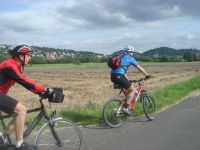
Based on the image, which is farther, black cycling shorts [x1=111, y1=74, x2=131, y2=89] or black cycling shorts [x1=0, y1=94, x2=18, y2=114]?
black cycling shorts [x1=111, y1=74, x2=131, y2=89]

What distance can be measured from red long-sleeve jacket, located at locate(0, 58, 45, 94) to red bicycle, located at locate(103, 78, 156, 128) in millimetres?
4583

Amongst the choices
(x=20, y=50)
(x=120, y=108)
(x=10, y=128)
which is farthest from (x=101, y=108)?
(x=20, y=50)

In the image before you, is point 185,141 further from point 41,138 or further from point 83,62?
point 83,62

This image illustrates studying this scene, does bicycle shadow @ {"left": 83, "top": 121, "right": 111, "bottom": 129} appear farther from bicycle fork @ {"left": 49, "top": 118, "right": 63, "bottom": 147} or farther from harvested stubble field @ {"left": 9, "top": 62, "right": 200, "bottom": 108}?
harvested stubble field @ {"left": 9, "top": 62, "right": 200, "bottom": 108}

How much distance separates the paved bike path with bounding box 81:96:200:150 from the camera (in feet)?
26.7

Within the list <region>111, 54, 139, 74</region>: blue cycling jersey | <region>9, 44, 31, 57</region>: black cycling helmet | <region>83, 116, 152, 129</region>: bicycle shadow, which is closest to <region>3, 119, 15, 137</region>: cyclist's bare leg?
<region>9, 44, 31, 57</region>: black cycling helmet

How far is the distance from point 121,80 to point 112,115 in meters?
0.90

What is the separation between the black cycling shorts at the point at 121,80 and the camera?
11055 mm

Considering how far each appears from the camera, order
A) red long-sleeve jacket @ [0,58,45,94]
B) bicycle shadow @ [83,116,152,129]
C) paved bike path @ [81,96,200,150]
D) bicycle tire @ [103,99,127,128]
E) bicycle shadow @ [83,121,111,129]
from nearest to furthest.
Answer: red long-sleeve jacket @ [0,58,45,94], paved bike path @ [81,96,200,150], bicycle shadow @ [83,121,111,129], bicycle shadow @ [83,116,152,129], bicycle tire @ [103,99,127,128]

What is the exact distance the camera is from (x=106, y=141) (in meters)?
8.67

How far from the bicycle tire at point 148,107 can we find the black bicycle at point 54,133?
16.2ft


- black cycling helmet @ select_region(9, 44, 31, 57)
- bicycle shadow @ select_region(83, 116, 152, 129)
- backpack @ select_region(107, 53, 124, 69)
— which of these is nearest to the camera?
black cycling helmet @ select_region(9, 44, 31, 57)

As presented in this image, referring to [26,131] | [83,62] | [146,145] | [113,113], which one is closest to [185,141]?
[146,145]

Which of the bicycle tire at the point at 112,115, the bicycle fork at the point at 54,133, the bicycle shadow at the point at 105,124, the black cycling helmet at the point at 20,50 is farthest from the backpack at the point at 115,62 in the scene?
the black cycling helmet at the point at 20,50
